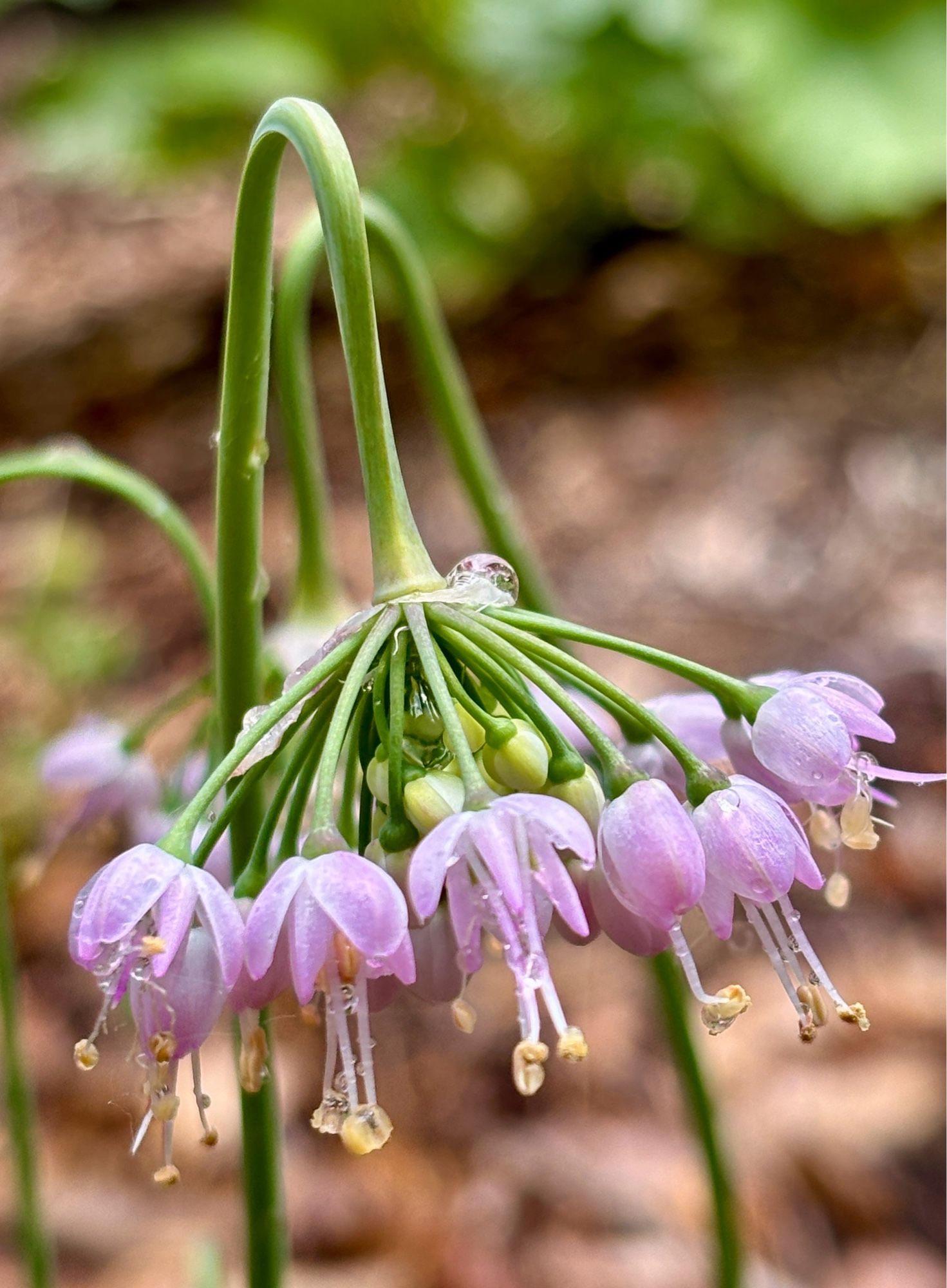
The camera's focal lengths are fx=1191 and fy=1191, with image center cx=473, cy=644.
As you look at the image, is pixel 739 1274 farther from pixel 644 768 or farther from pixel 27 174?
pixel 27 174

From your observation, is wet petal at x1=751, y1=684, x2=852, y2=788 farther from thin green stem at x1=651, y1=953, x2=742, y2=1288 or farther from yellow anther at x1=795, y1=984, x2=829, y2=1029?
thin green stem at x1=651, y1=953, x2=742, y2=1288

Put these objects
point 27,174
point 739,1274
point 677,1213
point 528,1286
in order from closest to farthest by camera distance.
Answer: point 739,1274 → point 528,1286 → point 677,1213 → point 27,174

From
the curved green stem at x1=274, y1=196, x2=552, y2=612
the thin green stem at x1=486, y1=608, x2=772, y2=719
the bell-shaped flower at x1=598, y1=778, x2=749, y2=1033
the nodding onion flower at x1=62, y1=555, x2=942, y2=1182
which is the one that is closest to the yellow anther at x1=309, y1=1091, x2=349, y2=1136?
the nodding onion flower at x1=62, y1=555, x2=942, y2=1182

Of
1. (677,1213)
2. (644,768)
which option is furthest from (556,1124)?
(644,768)

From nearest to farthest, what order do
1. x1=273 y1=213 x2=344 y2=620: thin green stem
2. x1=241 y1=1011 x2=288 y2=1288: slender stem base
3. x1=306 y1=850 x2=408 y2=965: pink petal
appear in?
1. x1=306 y1=850 x2=408 y2=965: pink petal
2. x1=241 y1=1011 x2=288 y2=1288: slender stem base
3. x1=273 y1=213 x2=344 y2=620: thin green stem

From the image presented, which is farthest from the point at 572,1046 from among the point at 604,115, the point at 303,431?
the point at 604,115

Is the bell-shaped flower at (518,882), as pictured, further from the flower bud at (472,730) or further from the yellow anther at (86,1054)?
the yellow anther at (86,1054)
